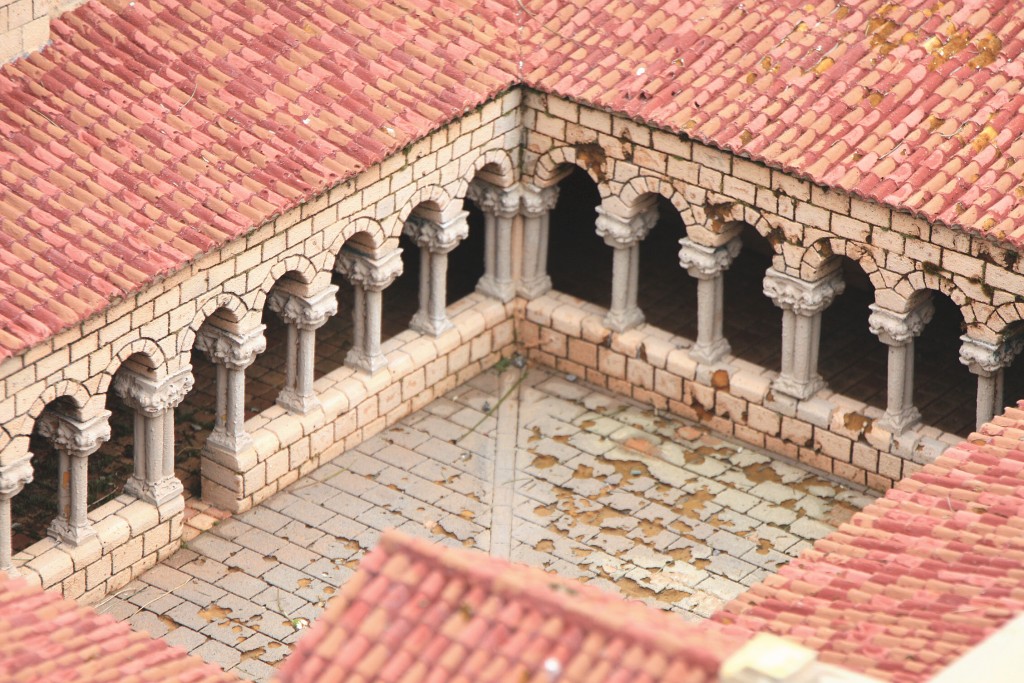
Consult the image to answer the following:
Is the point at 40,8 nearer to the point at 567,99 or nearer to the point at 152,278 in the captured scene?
the point at 152,278

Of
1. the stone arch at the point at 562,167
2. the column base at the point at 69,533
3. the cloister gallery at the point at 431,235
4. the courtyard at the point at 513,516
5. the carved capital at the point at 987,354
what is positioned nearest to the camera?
the cloister gallery at the point at 431,235

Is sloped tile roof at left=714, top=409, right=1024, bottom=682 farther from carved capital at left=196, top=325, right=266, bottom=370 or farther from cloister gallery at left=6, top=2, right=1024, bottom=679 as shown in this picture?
carved capital at left=196, top=325, right=266, bottom=370

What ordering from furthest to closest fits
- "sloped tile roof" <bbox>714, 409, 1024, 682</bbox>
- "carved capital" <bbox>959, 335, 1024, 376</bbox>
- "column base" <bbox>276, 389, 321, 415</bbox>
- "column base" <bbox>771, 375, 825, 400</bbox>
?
"column base" <bbox>771, 375, 825, 400</bbox>
"column base" <bbox>276, 389, 321, 415</bbox>
"carved capital" <bbox>959, 335, 1024, 376</bbox>
"sloped tile roof" <bbox>714, 409, 1024, 682</bbox>

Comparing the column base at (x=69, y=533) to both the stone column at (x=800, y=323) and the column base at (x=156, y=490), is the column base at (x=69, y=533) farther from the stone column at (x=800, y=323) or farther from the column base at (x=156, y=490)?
the stone column at (x=800, y=323)

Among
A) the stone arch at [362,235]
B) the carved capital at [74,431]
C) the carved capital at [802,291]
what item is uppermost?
the stone arch at [362,235]

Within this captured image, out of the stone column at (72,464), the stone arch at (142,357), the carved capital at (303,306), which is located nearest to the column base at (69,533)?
the stone column at (72,464)

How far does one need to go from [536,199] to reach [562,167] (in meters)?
0.51

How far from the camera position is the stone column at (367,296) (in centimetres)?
2747

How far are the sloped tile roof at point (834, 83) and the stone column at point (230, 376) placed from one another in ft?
16.1

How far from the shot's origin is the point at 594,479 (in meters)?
27.5

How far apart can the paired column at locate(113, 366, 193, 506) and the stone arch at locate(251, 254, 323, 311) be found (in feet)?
3.88

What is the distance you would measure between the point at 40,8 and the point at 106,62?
905 mm

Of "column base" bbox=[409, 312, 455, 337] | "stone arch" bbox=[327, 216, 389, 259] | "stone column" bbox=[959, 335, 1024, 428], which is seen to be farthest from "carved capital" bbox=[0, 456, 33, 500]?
"stone column" bbox=[959, 335, 1024, 428]

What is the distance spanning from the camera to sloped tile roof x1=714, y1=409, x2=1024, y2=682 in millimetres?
18203
